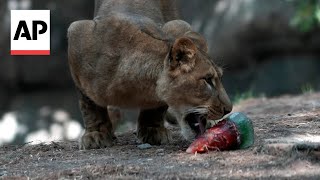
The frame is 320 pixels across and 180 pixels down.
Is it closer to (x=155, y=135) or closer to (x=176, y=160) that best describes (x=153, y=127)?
(x=155, y=135)

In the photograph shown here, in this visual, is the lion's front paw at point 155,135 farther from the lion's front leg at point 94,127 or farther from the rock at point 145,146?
the lion's front leg at point 94,127

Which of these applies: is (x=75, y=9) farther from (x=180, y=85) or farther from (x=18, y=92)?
(x=180, y=85)

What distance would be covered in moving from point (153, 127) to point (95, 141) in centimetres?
48

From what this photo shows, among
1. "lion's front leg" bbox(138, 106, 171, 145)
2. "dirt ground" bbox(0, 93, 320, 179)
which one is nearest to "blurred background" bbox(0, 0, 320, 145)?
"dirt ground" bbox(0, 93, 320, 179)

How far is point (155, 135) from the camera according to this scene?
5.81 meters

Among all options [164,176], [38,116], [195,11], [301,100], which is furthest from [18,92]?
[164,176]

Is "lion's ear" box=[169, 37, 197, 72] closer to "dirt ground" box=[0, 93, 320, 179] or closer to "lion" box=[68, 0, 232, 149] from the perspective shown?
"lion" box=[68, 0, 232, 149]

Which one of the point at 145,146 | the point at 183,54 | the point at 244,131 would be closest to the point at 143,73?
the point at 183,54

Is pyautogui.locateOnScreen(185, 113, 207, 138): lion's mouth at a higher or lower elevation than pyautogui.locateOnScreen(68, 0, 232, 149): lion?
lower

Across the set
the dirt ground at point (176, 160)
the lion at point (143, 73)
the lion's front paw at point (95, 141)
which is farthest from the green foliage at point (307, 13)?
the lion's front paw at point (95, 141)

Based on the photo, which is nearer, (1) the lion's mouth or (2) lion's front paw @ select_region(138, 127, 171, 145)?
(1) the lion's mouth

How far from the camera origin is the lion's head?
497 cm

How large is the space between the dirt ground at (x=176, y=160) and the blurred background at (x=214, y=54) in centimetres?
591

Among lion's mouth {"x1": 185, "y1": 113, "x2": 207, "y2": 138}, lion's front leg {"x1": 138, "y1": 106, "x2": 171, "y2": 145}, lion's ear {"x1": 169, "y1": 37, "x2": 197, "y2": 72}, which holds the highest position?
lion's ear {"x1": 169, "y1": 37, "x2": 197, "y2": 72}
